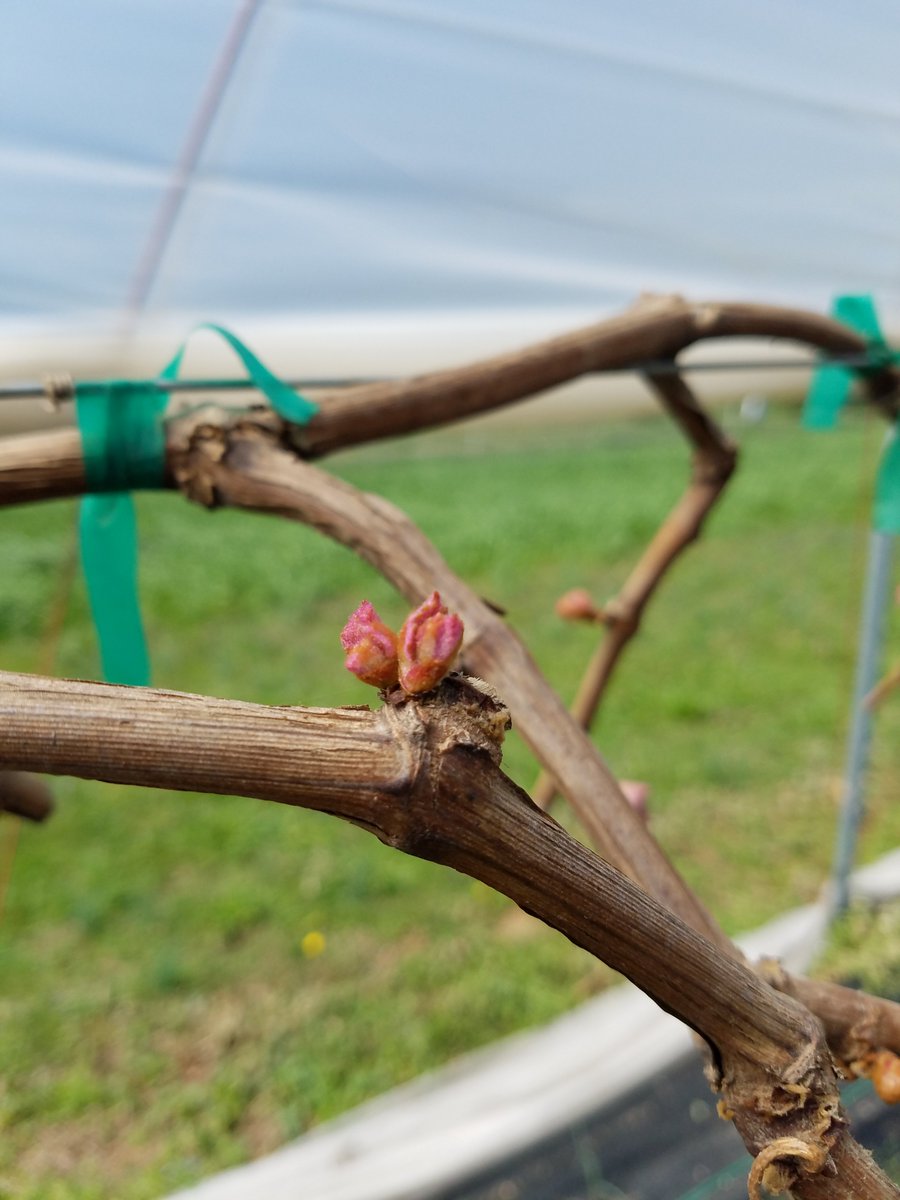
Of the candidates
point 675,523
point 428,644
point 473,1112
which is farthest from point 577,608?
point 473,1112

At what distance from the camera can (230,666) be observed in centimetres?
274

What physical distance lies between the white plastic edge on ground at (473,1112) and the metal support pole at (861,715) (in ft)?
0.49

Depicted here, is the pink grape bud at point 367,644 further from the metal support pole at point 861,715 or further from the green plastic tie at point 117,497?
the metal support pole at point 861,715

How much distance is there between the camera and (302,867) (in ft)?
6.30

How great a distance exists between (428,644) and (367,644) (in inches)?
0.7

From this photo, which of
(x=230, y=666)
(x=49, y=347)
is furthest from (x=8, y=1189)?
(x=230, y=666)

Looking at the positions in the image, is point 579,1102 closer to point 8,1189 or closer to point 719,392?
point 8,1189

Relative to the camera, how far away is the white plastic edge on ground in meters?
1.14

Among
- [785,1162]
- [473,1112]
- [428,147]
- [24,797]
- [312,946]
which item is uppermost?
[428,147]

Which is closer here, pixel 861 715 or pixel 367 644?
pixel 367 644

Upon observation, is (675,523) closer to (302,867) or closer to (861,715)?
(861,715)

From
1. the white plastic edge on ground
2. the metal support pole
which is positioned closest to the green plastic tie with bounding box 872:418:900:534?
the metal support pole

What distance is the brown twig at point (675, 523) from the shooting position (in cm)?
88

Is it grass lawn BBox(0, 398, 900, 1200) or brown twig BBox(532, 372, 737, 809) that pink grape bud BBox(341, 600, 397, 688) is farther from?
grass lawn BBox(0, 398, 900, 1200)
